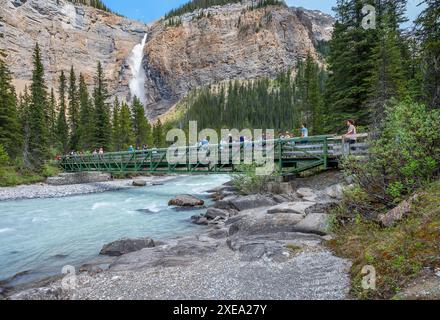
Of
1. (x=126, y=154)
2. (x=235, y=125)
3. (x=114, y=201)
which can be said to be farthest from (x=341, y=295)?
(x=235, y=125)

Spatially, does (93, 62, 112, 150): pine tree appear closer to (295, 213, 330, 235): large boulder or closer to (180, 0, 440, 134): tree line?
(180, 0, 440, 134): tree line

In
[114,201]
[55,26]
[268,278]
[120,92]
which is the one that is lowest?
[114,201]

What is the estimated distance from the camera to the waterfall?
158 m

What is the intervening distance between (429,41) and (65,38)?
167063 mm

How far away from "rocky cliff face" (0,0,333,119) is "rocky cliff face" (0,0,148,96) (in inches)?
19.4

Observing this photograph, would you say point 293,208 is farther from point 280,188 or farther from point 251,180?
point 251,180

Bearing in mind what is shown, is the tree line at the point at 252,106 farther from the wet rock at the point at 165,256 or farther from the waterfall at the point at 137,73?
the wet rock at the point at 165,256

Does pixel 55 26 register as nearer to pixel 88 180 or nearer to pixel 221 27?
pixel 221 27

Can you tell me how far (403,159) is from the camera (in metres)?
6.68

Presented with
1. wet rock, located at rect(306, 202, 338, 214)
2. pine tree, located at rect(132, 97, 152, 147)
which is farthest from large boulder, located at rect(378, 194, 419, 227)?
pine tree, located at rect(132, 97, 152, 147)

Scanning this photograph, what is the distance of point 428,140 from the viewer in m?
6.30

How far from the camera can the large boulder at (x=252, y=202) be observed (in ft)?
42.4

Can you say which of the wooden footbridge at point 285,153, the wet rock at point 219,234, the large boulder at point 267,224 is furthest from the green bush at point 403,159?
the wet rock at point 219,234

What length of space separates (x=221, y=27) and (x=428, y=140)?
182512 mm
